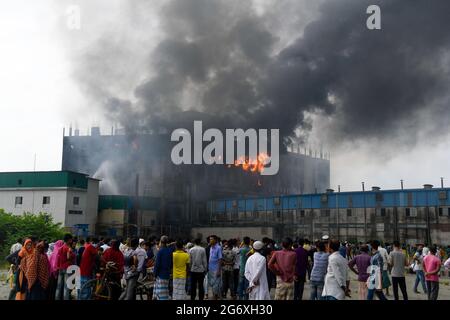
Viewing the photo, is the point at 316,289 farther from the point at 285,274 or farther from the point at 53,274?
the point at 53,274

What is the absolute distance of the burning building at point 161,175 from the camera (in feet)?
200

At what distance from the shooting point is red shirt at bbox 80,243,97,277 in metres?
10.8

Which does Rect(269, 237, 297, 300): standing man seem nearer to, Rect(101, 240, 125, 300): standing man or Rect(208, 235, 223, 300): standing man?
Rect(208, 235, 223, 300): standing man

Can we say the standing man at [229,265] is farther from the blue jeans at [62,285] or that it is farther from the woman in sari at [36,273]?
the woman in sari at [36,273]

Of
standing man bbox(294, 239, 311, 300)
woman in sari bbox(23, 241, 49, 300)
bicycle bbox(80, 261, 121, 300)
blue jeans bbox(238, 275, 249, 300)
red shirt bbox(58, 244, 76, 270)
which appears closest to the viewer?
woman in sari bbox(23, 241, 49, 300)

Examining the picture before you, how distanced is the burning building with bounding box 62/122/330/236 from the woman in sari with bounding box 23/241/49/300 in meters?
45.4

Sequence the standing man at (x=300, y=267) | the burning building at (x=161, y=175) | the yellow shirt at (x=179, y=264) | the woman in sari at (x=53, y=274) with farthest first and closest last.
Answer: the burning building at (x=161, y=175), the standing man at (x=300, y=267), the woman in sari at (x=53, y=274), the yellow shirt at (x=179, y=264)

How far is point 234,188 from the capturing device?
225ft

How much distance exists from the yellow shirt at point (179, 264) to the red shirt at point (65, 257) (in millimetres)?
2937

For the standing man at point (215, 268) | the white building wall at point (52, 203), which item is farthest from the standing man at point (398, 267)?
the white building wall at point (52, 203)

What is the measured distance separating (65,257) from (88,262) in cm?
107

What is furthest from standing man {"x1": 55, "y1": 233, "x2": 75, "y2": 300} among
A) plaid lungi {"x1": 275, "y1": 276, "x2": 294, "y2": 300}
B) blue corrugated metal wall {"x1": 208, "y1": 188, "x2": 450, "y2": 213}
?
blue corrugated metal wall {"x1": 208, "y1": 188, "x2": 450, "y2": 213}

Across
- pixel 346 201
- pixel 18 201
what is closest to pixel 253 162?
pixel 346 201
